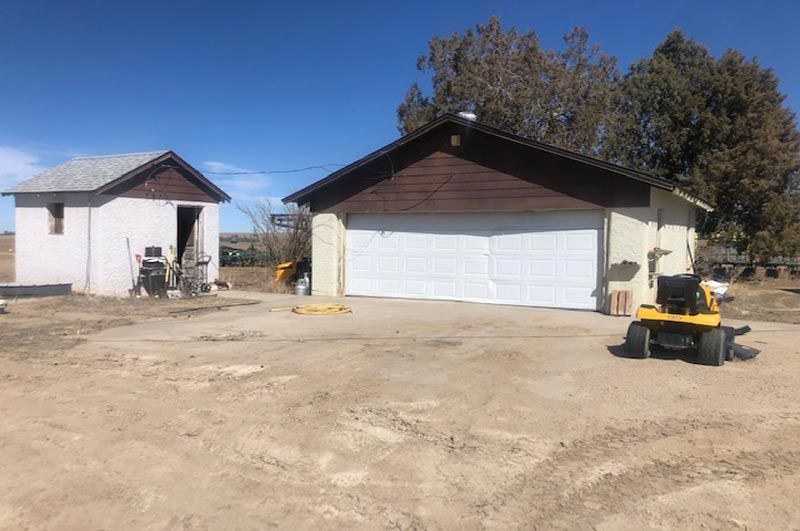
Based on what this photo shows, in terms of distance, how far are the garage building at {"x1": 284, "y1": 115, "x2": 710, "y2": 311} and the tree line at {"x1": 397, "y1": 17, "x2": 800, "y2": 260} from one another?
12347mm

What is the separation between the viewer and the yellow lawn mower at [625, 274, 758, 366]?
773 cm

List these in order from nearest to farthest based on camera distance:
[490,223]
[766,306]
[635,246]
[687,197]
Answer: [635,246], [687,197], [490,223], [766,306]

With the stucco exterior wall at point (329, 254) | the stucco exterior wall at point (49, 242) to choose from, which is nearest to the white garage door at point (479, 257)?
the stucco exterior wall at point (329, 254)

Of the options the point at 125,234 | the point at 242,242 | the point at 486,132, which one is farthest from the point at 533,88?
the point at 242,242

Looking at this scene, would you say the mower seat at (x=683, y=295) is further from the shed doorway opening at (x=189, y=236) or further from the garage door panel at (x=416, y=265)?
the shed doorway opening at (x=189, y=236)

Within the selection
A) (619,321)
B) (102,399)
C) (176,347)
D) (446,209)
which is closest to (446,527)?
(102,399)

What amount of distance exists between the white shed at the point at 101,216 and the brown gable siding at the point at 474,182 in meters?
4.62

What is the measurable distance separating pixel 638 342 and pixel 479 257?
23.3ft

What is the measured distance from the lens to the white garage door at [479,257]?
13797 millimetres

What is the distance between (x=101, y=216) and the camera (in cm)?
1616

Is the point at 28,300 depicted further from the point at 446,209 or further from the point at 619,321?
the point at 619,321

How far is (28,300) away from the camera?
14.8 meters

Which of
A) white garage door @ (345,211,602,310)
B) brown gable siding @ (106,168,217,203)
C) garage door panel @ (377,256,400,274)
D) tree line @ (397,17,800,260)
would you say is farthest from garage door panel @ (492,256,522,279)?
tree line @ (397,17,800,260)

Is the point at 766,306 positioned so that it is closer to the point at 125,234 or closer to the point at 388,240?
the point at 388,240
